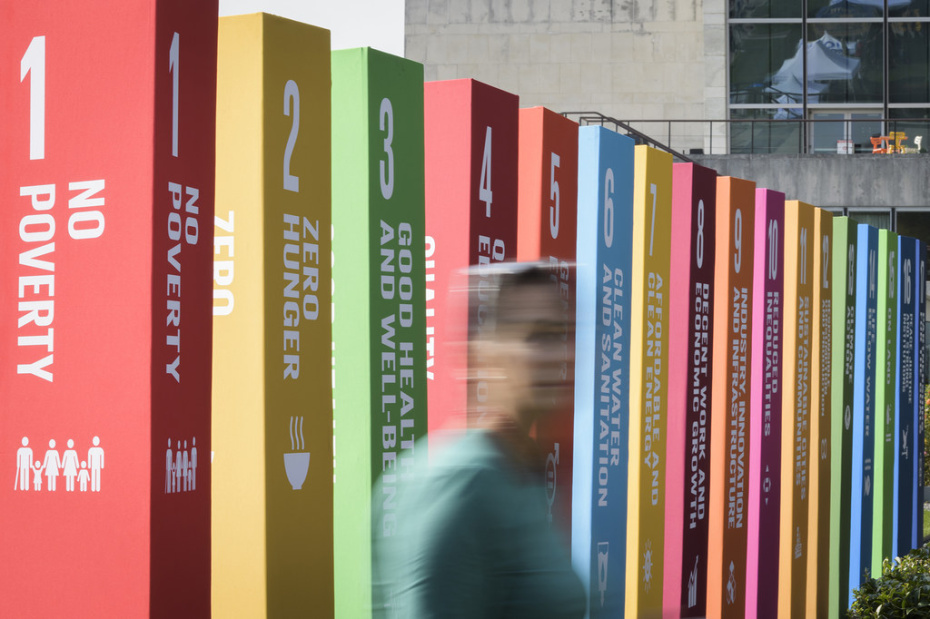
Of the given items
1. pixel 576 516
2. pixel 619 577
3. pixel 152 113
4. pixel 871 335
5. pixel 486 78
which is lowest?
pixel 619 577

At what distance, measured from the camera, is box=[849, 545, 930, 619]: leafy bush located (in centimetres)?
711

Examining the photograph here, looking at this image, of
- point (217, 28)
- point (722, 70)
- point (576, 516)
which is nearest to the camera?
point (217, 28)

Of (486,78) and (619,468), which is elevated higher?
(486,78)

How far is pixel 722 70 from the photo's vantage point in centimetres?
2128

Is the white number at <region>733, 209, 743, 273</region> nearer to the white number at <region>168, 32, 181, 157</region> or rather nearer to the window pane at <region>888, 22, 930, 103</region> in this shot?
the white number at <region>168, 32, 181, 157</region>

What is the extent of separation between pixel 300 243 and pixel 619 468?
2164 mm

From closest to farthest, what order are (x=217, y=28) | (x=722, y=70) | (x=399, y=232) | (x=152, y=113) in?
(x=152, y=113), (x=217, y=28), (x=399, y=232), (x=722, y=70)

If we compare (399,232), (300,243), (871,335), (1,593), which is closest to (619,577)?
(399,232)

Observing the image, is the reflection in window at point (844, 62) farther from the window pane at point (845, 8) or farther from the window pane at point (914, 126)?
the window pane at point (914, 126)

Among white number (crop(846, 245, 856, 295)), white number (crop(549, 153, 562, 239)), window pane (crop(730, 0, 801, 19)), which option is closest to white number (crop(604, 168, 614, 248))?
white number (crop(549, 153, 562, 239))

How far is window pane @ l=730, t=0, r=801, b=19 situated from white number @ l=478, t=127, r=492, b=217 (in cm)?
1873

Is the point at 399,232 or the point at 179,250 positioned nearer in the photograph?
the point at 179,250

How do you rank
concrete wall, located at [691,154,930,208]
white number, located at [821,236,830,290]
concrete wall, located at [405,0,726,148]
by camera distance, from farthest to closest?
concrete wall, located at [405,0,726,148]
concrete wall, located at [691,154,930,208]
white number, located at [821,236,830,290]

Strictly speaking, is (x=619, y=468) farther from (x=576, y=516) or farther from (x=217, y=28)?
(x=217, y=28)
